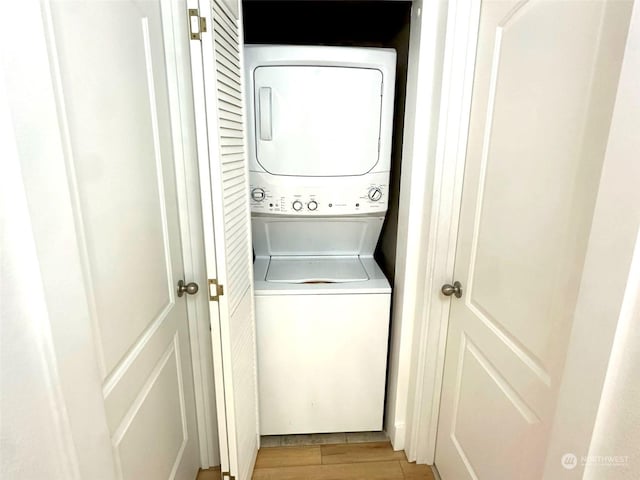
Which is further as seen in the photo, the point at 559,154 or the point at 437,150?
the point at 437,150

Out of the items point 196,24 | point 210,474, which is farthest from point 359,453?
point 196,24

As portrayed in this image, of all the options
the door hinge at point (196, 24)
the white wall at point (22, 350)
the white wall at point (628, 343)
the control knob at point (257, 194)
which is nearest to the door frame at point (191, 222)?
the door hinge at point (196, 24)

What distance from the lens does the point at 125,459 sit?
984mm

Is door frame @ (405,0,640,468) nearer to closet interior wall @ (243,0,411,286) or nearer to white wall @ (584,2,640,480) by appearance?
white wall @ (584,2,640,480)

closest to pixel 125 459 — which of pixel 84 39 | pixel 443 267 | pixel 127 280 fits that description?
pixel 127 280

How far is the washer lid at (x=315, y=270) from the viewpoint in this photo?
180 centimetres

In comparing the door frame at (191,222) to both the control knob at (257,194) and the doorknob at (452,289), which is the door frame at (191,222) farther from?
the doorknob at (452,289)

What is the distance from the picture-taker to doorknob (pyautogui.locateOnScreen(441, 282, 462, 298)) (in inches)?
56.2

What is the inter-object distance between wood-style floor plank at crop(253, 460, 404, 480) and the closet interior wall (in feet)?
2.85

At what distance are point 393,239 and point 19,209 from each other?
5.15 ft

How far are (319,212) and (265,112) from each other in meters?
0.51

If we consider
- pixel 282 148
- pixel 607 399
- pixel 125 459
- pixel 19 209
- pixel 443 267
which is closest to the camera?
pixel 19 209

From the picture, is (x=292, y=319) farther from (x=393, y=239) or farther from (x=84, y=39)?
(x=84, y=39)

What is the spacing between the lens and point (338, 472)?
1733 mm
